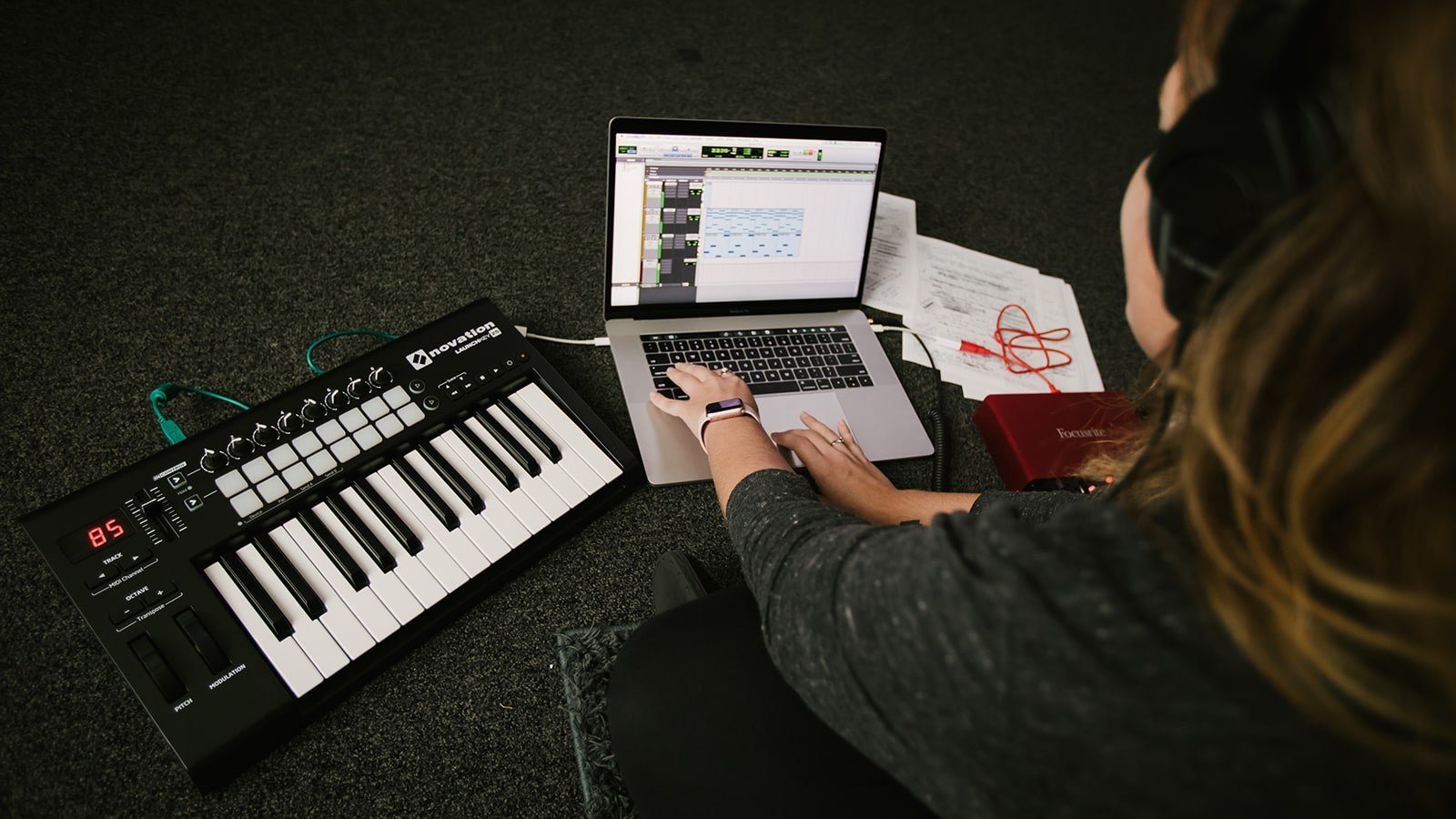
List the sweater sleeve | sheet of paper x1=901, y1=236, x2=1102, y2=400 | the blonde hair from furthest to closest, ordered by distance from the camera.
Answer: sheet of paper x1=901, y1=236, x2=1102, y2=400, the sweater sleeve, the blonde hair

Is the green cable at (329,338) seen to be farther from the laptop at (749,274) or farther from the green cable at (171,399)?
the laptop at (749,274)

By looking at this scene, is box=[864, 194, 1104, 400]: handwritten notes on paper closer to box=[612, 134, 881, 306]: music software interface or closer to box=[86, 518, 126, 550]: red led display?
box=[612, 134, 881, 306]: music software interface

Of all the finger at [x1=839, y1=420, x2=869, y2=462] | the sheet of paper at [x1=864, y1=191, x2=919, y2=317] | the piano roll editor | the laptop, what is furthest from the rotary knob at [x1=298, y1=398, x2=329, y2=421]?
the sheet of paper at [x1=864, y1=191, x2=919, y2=317]

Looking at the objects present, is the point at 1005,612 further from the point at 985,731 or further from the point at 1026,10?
the point at 1026,10

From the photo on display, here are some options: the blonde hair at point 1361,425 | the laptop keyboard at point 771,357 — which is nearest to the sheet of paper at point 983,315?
the laptop keyboard at point 771,357

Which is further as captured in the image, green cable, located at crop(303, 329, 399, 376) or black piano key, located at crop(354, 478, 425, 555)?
green cable, located at crop(303, 329, 399, 376)

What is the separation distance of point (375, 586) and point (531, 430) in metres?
0.23

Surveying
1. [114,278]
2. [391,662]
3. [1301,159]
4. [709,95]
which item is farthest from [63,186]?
[1301,159]

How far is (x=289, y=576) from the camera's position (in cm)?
72

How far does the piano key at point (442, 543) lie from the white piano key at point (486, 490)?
33 millimetres

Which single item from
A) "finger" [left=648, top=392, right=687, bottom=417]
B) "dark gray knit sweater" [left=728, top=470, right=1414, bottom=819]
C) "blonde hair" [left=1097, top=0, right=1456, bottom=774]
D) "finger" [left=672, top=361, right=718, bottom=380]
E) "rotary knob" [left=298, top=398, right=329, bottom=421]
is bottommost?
"finger" [left=648, top=392, right=687, bottom=417]

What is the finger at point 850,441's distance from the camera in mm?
987

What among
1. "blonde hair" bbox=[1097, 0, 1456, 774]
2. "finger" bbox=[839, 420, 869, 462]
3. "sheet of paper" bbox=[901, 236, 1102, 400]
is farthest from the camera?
"sheet of paper" bbox=[901, 236, 1102, 400]

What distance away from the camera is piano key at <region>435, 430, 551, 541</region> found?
820 mm
